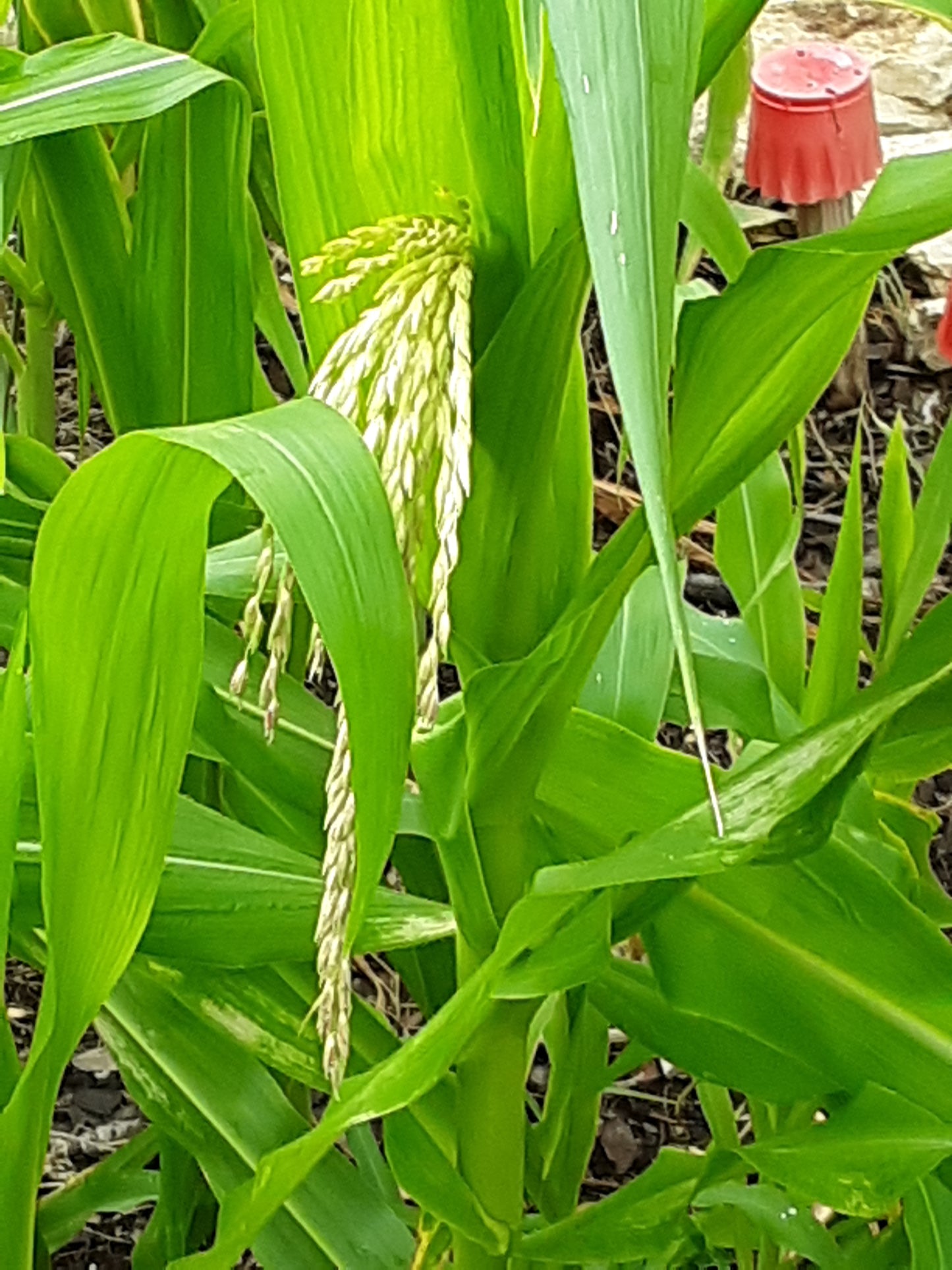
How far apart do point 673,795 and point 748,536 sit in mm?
256

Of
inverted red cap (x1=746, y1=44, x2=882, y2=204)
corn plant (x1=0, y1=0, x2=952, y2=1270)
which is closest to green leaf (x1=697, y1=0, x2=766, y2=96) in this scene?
corn plant (x1=0, y1=0, x2=952, y2=1270)

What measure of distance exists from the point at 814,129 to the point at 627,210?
3.22 feet

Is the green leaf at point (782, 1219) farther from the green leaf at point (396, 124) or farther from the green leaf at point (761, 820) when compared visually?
the green leaf at point (396, 124)

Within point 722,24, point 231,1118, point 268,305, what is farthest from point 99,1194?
point 722,24

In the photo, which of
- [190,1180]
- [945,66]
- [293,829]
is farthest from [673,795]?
[945,66]

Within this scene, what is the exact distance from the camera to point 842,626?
602mm

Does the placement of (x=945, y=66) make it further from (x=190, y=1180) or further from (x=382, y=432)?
(x=382, y=432)

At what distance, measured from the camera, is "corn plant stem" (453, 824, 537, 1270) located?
1.52 ft

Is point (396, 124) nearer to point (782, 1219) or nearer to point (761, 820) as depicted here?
point (761, 820)

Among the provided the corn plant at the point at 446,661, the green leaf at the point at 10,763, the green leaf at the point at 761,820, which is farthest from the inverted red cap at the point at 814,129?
the green leaf at the point at 10,763

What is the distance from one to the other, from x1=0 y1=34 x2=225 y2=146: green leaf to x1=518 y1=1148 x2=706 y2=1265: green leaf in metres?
0.38

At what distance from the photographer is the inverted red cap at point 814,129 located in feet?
3.62

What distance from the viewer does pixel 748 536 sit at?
2.38 ft

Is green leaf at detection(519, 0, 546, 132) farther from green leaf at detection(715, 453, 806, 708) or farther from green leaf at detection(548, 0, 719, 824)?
green leaf at detection(715, 453, 806, 708)
